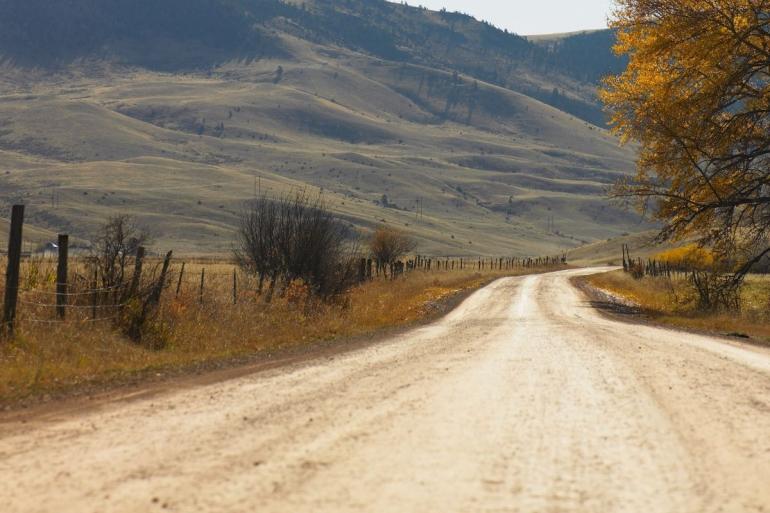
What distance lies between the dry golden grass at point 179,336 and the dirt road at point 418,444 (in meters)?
2.42

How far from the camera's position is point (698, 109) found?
2816 centimetres

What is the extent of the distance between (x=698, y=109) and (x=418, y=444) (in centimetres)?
2376

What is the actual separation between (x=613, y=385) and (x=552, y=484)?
532cm

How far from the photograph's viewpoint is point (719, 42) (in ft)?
88.2

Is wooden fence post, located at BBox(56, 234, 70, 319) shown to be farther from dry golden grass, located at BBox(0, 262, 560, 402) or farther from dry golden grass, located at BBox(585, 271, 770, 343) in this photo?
dry golden grass, located at BBox(585, 271, 770, 343)

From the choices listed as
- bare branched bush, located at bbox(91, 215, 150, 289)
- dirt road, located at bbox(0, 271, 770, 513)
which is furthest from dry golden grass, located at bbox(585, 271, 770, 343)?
bare branched bush, located at bbox(91, 215, 150, 289)

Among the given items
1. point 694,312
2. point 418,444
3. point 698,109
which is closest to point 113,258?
point 418,444

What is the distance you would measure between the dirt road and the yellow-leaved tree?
54.7 feet

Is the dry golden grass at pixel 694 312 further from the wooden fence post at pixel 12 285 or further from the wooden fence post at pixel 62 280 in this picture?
the wooden fence post at pixel 12 285

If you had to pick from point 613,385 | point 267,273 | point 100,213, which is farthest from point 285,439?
point 100,213

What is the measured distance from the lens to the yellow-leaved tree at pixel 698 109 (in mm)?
27094

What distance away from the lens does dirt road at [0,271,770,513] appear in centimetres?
589

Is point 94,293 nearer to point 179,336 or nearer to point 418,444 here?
point 179,336

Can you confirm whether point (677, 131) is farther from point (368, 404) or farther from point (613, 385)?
point (368, 404)
